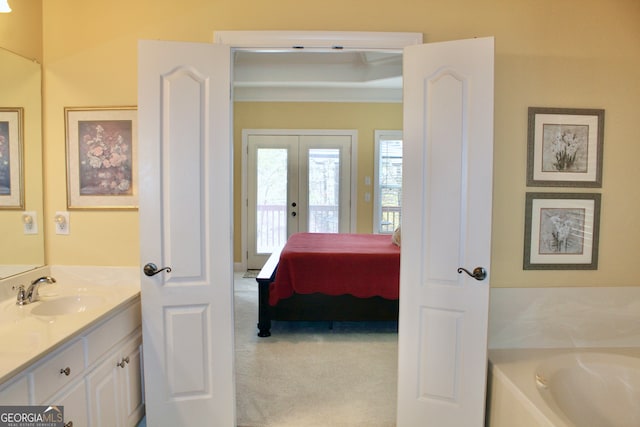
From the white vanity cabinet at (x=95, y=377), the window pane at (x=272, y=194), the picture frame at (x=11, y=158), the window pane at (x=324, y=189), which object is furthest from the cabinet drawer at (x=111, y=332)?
the window pane at (x=324, y=189)

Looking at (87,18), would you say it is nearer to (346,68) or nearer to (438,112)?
(438,112)

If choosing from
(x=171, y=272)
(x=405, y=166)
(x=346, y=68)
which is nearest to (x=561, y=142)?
(x=405, y=166)

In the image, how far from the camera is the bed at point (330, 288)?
3.20 m

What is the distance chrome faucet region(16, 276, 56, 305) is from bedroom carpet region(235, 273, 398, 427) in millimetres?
1347

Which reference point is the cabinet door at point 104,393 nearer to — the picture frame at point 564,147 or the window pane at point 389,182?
the picture frame at point 564,147

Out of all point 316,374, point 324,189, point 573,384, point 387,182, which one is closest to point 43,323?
point 316,374

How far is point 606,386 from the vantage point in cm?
190

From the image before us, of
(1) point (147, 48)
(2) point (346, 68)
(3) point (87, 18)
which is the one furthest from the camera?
(2) point (346, 68)

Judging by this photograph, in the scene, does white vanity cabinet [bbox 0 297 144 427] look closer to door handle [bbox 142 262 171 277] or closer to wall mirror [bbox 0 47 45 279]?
door handle [bbox 142 262 171 277]

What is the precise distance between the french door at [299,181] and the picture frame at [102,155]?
11.5ft

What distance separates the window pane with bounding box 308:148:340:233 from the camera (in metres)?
5.52

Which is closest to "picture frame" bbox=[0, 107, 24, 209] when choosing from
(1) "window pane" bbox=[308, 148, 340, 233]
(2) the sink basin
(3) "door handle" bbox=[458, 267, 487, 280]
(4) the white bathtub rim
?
(2) the sink basin

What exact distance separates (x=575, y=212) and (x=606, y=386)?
0.97 meters

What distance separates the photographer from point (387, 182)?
18.3ft
